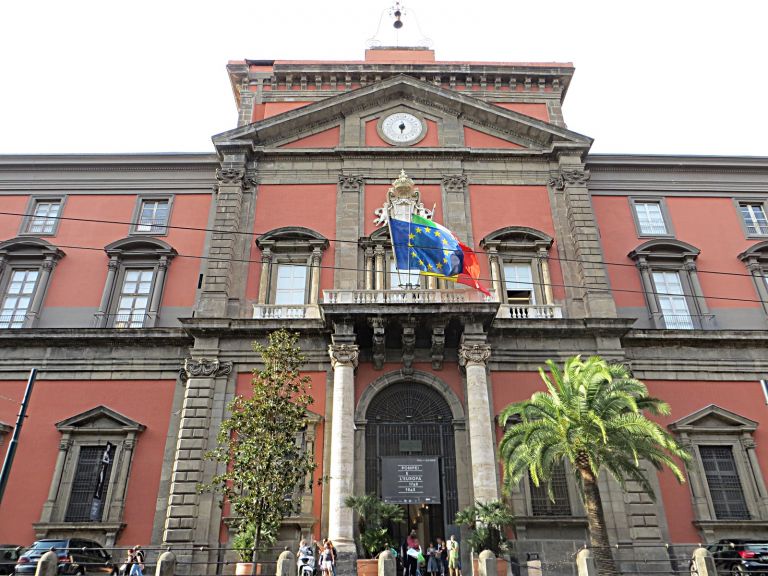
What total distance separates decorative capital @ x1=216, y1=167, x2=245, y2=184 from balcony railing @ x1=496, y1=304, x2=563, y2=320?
11611 mm

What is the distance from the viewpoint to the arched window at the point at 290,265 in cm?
2248

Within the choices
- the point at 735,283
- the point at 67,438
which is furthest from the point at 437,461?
the point at 735,283

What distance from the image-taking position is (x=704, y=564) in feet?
46.2

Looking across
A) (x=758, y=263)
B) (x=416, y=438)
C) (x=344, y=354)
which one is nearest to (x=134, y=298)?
(x=344, y=354)

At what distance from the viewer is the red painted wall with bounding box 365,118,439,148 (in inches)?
1023

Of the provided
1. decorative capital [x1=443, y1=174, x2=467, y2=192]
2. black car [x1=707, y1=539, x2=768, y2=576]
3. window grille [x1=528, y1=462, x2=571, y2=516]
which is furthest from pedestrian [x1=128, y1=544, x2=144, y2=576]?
decorative capital [x1=443, y1=174, x2=467, y2=192]

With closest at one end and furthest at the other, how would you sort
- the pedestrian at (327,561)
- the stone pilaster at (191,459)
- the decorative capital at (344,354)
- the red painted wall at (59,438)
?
the pedestrian at (327,561)
the stone pilaster at (191,459)
the red painted wall at (59,438)
the decorative capital at (344,354)

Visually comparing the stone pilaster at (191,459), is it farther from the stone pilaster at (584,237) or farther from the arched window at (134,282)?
the stone pilaster at (584,237)

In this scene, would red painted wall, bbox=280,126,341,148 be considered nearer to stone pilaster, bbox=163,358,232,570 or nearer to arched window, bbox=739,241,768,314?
stone pilaster, bbox=163,358,232,570

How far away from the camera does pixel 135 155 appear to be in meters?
25.9

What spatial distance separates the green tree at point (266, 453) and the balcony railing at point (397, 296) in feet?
8.57

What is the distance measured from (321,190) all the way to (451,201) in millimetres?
5288

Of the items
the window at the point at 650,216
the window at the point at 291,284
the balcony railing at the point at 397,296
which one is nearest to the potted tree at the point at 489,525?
the balcony railing at the point at 397,296

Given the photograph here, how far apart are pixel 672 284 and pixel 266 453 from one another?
16.7 m
